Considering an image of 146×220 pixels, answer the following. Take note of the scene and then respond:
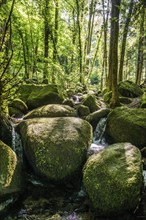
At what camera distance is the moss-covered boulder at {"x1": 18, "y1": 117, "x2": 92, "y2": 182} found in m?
5.50

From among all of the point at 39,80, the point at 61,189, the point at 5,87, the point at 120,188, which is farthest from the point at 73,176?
the point at 39,80

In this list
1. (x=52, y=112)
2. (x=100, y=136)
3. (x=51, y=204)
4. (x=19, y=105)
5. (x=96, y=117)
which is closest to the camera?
(x=51, y=204)

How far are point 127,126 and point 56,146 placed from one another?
2.55 metres

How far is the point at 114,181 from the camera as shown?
15.3 ft

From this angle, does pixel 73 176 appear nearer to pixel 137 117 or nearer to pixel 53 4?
pixel 137 117

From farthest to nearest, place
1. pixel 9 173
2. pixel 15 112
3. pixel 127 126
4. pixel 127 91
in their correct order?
pixel 127 91
pixel 15 112
pixel 127 126
pixel 9 173

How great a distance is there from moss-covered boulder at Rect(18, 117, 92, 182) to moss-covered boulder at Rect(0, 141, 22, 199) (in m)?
0.48

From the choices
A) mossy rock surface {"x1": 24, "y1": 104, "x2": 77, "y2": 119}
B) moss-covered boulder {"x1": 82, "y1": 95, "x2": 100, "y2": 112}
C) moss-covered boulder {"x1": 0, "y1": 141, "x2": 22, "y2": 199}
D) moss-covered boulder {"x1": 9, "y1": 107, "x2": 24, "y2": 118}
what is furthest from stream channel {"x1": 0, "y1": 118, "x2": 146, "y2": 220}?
moss-covered boulder {"x1": 82, "y1": 95, "x2": 100, "y2": 112}

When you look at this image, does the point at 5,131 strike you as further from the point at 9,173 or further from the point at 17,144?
the point at 9,173

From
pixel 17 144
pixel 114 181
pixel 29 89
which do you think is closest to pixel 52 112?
pixel 17 144

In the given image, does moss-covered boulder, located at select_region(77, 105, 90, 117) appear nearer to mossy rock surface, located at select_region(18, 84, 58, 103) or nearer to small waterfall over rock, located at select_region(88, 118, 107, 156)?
small waterfall over rock, located at select_region(88, 118, 107, 156)

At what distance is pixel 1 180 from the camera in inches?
199

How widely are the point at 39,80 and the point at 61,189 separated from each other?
432 inches

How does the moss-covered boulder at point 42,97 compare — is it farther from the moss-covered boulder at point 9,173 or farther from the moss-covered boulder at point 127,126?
the moss-covered boulder at point 9,173
